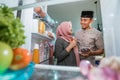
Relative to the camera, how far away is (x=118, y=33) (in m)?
0.90

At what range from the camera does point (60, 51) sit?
1.03 m

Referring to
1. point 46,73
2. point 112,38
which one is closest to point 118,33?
point 112,38

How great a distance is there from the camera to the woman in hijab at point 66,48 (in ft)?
3.29

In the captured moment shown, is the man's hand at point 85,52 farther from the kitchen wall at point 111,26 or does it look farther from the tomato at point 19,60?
the tomato at point 19,60

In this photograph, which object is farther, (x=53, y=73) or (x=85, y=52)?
(x=85, y=52)

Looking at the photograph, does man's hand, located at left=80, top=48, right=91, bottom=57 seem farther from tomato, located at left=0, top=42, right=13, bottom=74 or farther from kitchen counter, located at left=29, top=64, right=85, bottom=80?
tomato, located at left=0, top=42, right=13, bottom=74

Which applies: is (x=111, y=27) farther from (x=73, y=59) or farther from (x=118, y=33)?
(x=73, y=59)

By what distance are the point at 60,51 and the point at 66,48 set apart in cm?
5

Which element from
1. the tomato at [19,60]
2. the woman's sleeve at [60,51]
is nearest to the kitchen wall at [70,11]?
the woman's sleeve at [60,51]

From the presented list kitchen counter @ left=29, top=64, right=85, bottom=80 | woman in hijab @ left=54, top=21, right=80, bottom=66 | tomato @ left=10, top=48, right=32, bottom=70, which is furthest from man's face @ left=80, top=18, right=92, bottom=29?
tomato @ left=10, top=48, right=32, bottom=70

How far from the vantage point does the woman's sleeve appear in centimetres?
100

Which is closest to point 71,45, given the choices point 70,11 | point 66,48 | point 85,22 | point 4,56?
point 66,48

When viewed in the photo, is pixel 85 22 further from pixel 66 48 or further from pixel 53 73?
pixel 53 73

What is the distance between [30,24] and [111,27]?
0.58 m
